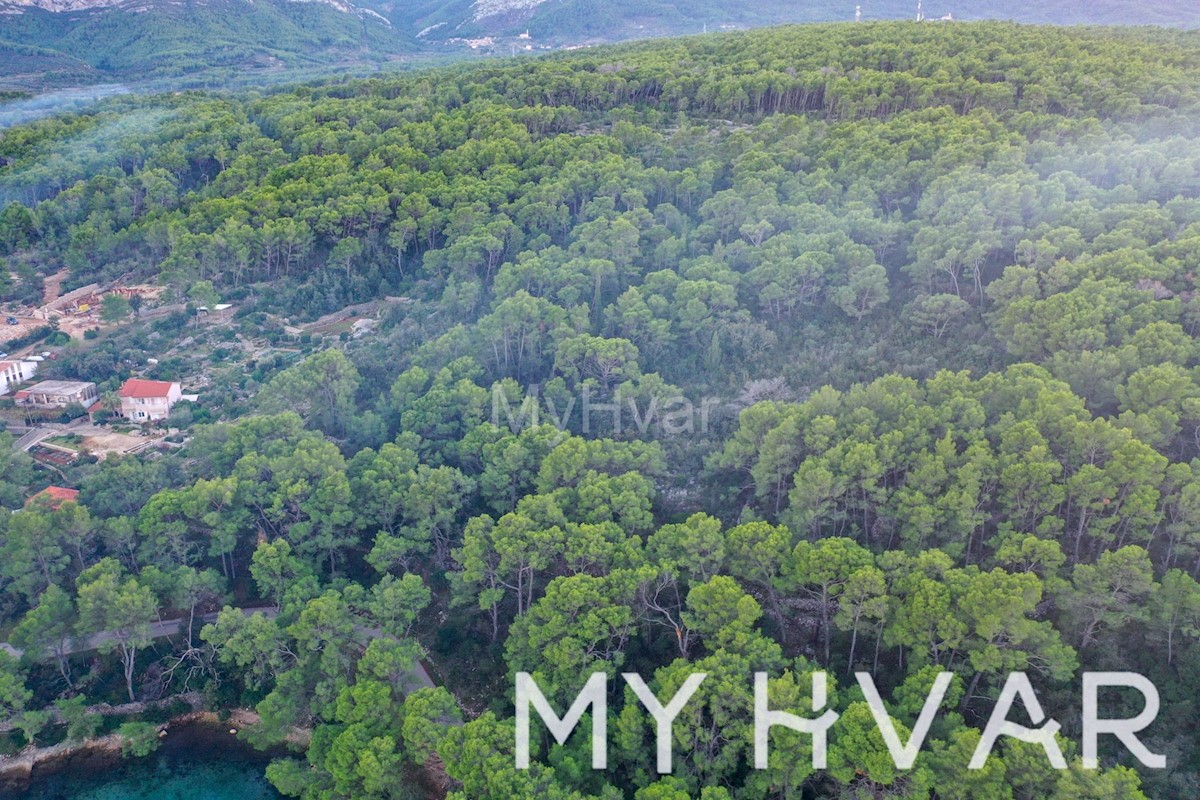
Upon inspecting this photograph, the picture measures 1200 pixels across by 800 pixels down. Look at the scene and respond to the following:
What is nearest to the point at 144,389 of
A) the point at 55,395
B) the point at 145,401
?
the point at 145,401

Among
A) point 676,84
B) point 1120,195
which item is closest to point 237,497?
point 1120,195

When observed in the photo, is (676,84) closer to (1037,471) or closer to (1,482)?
(1037,471)

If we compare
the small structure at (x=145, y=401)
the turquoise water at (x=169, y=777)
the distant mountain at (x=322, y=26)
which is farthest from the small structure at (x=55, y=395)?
the distant mountain at (x=322, y=26)

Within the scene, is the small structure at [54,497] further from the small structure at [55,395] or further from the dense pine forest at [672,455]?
the small structure at [55,395]

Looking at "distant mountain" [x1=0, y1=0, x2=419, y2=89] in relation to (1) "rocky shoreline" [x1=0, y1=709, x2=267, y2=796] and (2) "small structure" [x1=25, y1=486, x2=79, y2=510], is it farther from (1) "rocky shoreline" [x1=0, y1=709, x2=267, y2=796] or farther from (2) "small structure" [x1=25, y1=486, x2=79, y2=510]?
(1) "rocky shoreline" [x1=0, y1=709, x2=267, y2=796]

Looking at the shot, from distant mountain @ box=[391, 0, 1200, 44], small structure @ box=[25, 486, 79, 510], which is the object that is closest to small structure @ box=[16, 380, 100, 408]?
small structure @ box=[25, 486, 79, 510]

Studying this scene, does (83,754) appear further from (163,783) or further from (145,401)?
(145,401)
